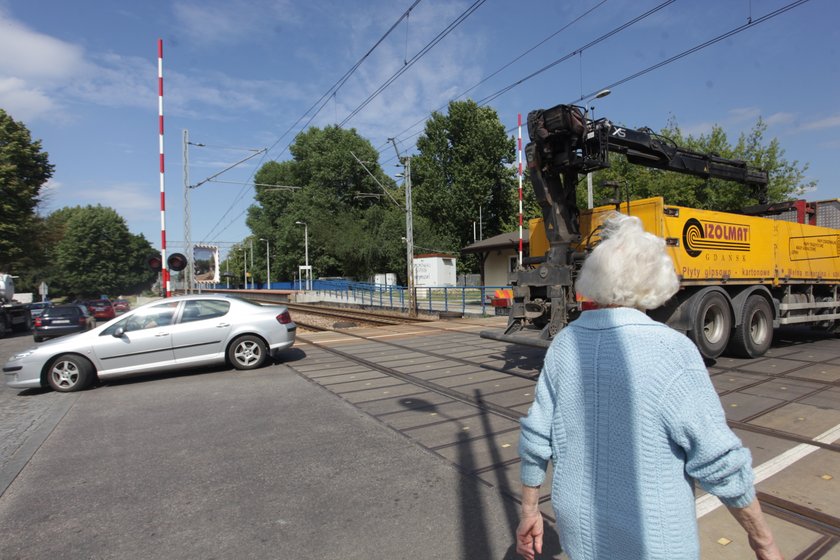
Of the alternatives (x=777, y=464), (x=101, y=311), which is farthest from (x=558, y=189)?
(x=101, y=311)

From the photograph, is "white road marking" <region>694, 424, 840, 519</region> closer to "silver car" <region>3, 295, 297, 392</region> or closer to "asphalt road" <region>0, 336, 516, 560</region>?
"asphalt road" <region>0, 336, 516, 560</region>

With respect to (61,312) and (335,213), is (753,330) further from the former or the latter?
(335,213)

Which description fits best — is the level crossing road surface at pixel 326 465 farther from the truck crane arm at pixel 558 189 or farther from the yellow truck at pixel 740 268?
the truck crane arm at pixel 558 189

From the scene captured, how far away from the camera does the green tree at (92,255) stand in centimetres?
6831

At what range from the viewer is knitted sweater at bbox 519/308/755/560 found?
4.78 ft

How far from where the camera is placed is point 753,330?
8797 mm

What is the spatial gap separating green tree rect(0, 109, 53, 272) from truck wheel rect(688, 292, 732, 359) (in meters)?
33.0

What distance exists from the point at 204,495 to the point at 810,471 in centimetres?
484

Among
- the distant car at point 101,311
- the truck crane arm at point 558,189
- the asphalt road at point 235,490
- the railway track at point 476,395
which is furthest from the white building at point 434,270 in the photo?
the asphalt road at point 235,490

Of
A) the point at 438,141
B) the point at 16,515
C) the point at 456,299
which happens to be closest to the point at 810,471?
the point at 16,515

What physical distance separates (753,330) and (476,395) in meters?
5.68

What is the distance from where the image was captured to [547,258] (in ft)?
25.4

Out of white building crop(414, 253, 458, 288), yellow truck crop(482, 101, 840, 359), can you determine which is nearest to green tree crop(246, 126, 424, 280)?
white building crop(414, 253, 458, 288)

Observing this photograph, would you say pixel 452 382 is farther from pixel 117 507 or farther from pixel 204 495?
pixel 117 507
